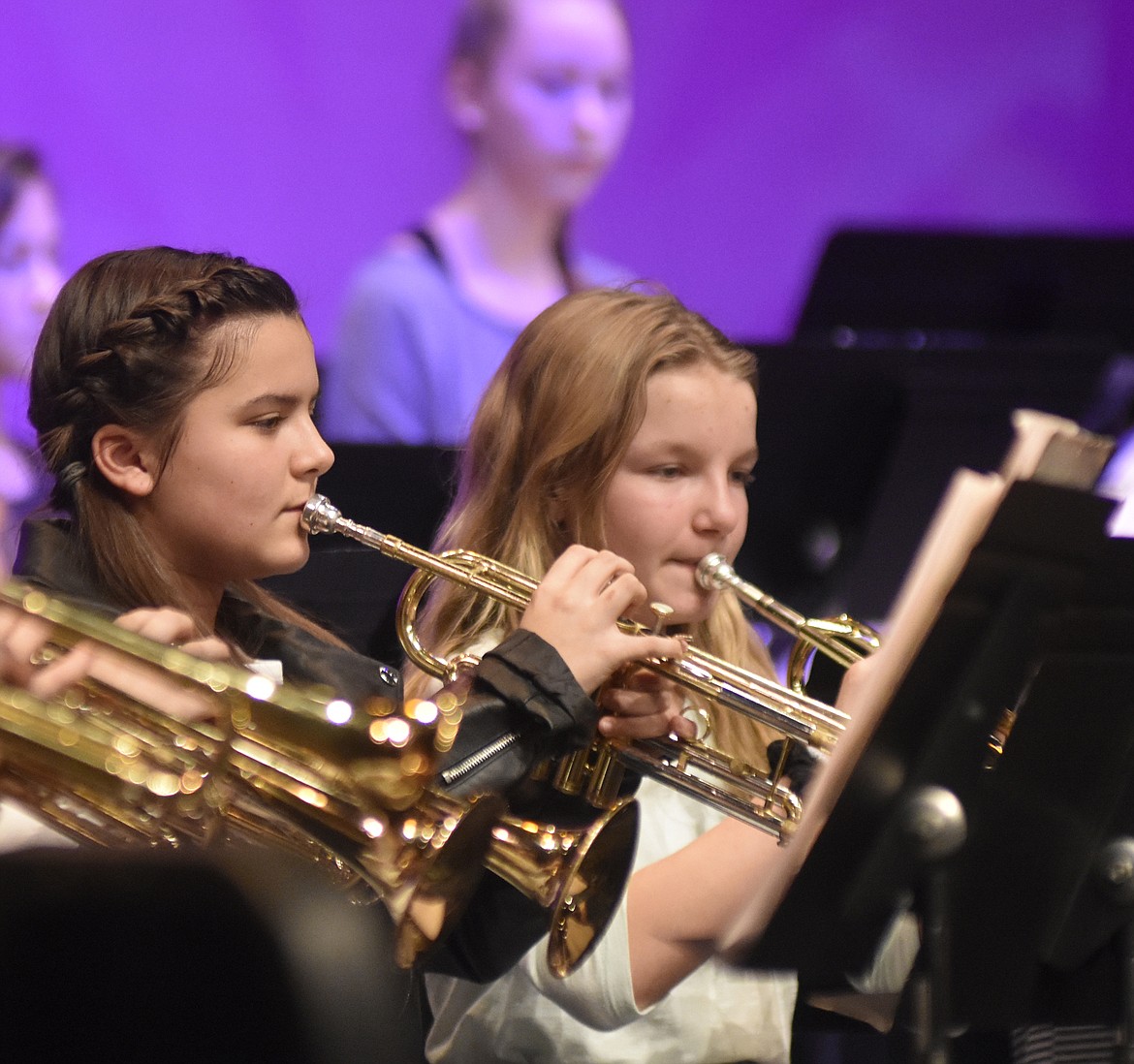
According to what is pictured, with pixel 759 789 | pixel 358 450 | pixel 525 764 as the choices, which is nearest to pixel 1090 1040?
pixel 759 789

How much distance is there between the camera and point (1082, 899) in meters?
1.45

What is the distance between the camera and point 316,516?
1.88 m

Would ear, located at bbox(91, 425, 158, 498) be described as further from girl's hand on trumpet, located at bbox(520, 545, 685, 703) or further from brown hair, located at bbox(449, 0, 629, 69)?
A: brown hair, located at bbox(449, 0, 629, 69)

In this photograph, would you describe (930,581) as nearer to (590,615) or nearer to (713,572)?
(590,615)

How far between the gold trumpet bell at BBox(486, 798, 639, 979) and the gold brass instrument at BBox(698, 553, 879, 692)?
1.79 ft

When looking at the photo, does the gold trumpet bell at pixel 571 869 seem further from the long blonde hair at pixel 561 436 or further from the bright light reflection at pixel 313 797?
the long blonde hair at pixel 561 436

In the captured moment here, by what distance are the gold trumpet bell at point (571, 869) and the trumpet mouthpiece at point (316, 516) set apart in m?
0.48

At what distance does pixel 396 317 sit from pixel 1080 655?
2.91m

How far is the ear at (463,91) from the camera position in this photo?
4238mm

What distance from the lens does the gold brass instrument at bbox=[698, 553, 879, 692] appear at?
208 centimetres

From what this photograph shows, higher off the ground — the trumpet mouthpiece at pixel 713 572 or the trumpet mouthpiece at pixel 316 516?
the trumpet mouthpiece at pixel 713 572

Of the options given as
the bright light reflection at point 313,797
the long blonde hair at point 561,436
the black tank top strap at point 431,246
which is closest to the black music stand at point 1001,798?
the bright light reflection at point 313,797

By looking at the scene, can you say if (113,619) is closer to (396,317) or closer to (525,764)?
(525,764)

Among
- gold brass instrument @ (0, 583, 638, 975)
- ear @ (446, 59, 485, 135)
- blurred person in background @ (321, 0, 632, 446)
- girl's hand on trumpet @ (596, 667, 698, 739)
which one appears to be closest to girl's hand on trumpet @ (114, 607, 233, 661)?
gold brass instrument @ (0, 583, 638, 975)
